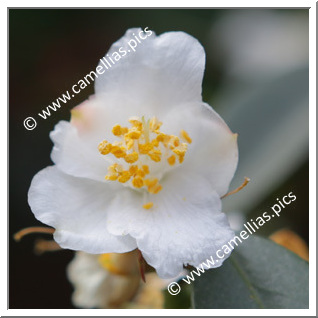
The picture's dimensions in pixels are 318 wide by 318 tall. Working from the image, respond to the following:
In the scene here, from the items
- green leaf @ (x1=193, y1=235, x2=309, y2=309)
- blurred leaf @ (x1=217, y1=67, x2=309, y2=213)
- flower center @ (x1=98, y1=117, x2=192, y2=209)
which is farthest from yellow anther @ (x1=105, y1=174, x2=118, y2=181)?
blurred leaf @ (x1=217, y1=67, x2=309, y2=213)

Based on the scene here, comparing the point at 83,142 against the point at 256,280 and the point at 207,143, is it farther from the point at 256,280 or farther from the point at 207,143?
the point at 256,280

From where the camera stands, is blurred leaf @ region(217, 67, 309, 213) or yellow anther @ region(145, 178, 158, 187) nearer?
yellow anther @ region(145, 178, 158, 187)

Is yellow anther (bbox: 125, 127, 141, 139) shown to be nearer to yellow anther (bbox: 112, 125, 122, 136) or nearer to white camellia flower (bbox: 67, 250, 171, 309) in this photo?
yellow anther (bbox: 112, 125, 122, 136)

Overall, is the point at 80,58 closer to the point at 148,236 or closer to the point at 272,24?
the point at 272,24

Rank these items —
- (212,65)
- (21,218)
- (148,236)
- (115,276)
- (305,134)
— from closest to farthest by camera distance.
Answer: (148,236) → (115,276) → (305,134) → (21,218) → (212,65)

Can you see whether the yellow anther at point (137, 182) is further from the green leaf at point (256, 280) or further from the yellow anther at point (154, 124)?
the green leaf at point (256, 280)

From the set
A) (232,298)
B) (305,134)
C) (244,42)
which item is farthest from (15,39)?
(232,298)

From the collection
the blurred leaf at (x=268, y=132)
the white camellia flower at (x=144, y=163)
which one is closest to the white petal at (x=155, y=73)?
the white camellia flower at (x=144, y=163)
